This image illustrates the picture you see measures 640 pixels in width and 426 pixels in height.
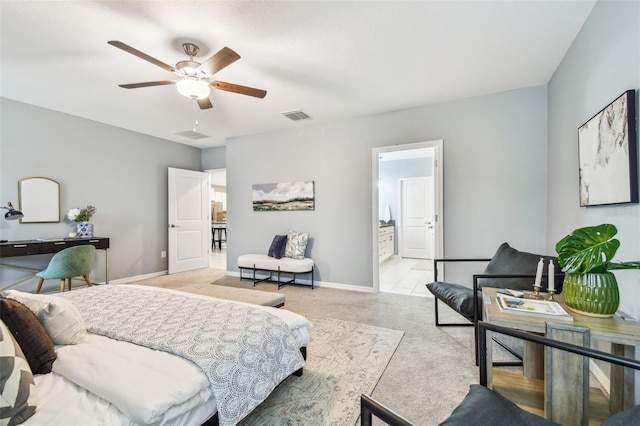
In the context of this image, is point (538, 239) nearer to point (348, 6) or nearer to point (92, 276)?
point (348, 6)

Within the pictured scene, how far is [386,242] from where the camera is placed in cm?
668

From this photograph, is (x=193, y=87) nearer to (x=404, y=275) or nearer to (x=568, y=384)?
(x=568, y=384)

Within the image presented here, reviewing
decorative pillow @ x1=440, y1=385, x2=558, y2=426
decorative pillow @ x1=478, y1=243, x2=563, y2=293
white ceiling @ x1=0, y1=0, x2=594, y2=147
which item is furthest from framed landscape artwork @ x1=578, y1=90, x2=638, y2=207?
decorative pillow @ x1=440, y1=385, x2=558, y2=426

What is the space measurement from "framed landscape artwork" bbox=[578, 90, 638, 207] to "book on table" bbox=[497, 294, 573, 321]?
0.74 meters

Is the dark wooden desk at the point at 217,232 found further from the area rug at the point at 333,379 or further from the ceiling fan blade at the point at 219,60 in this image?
the ceiling fan blade at the point at 219,60

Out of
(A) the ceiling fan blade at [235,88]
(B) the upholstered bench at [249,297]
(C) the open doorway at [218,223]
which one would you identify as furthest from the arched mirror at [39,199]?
(C) the open doorway at [218,223]

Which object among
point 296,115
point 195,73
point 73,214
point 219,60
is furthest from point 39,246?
point 296,115

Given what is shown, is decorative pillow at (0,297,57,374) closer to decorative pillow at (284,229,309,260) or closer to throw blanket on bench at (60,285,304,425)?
throw blanket on bench at (60,285,304,425)

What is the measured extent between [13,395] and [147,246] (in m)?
4.69

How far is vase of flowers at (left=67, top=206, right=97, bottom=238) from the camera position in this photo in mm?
4031

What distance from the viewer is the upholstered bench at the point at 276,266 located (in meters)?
4.27

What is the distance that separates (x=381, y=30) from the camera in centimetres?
221

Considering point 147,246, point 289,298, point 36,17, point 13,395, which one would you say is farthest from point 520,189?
point 147,246

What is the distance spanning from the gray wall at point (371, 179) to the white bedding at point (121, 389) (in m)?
3.23
